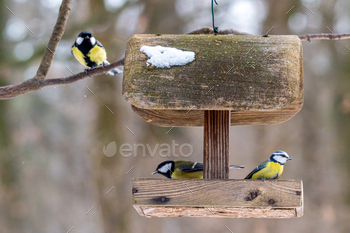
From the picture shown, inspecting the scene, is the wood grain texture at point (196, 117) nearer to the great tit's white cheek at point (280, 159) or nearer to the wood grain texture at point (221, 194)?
the great tit's white cheek at point (280, 159)

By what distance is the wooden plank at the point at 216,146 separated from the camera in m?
2.36

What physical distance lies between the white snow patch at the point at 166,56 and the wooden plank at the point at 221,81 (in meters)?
0.03

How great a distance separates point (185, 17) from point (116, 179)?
3.59m

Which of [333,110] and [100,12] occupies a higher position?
[100,12]

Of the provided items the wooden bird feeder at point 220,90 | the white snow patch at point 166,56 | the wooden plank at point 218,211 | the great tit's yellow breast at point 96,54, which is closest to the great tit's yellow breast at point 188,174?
the wooden plank at point 218,211

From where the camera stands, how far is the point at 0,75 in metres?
6.07

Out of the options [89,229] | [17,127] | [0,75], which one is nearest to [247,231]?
[89,229]

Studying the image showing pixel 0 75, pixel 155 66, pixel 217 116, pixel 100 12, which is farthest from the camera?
pixel 100 12

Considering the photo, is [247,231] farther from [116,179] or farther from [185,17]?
[185,17]

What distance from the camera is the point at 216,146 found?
7.90 ft

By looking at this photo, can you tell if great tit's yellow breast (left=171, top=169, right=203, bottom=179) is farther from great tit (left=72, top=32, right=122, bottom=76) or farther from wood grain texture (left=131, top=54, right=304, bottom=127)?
great tit (left=72, top=32, right=122, bottom=76)

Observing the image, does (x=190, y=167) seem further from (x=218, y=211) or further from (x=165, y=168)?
(x=218, y=211)

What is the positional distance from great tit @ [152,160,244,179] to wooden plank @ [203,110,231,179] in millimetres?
572

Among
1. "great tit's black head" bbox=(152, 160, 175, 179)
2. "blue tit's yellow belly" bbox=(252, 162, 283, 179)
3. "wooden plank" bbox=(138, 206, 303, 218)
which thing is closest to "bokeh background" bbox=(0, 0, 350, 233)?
"great tit's black head" bbox=(152, 160, 175, 179)
